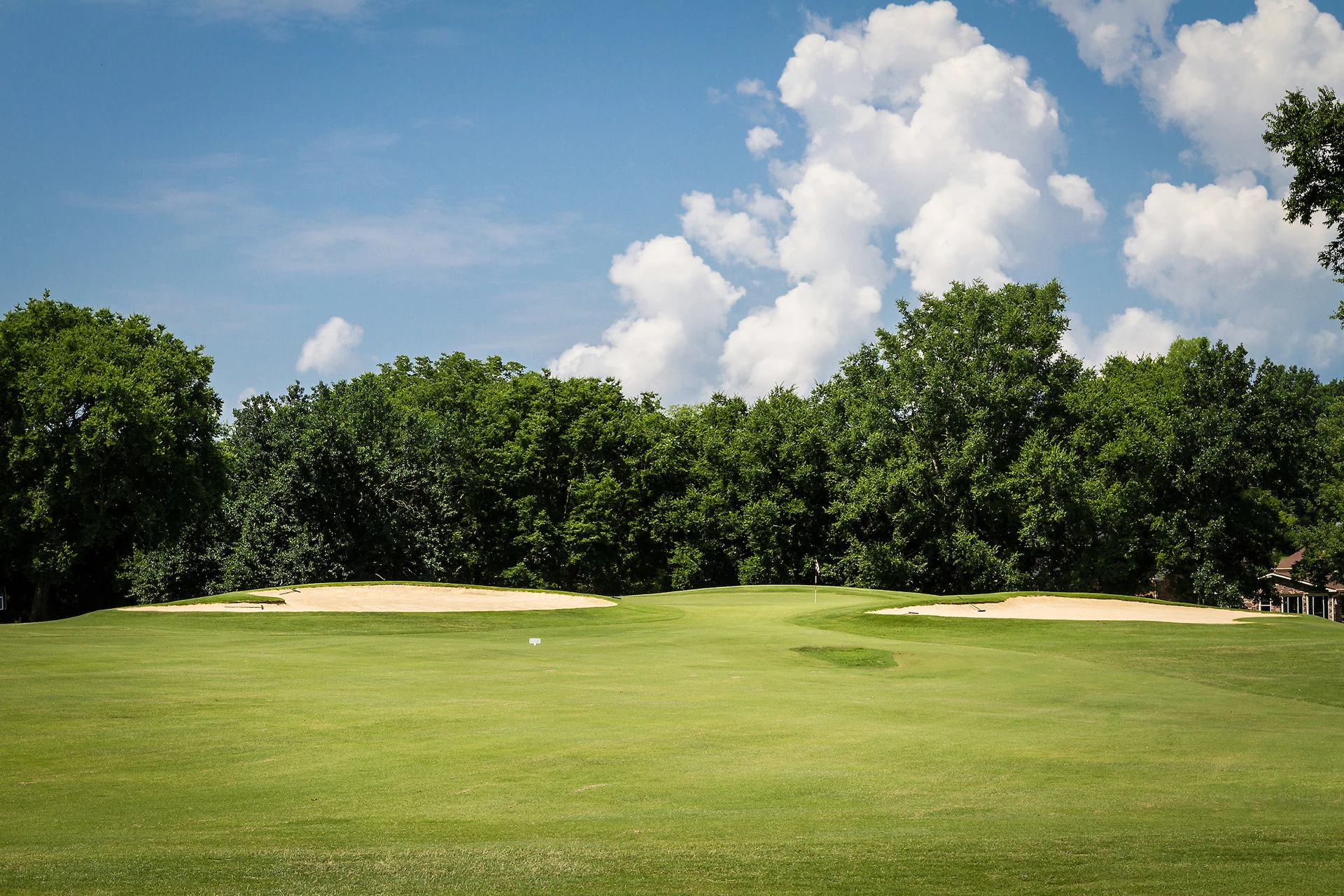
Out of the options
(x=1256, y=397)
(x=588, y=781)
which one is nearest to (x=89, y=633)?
(x=588, y=781)

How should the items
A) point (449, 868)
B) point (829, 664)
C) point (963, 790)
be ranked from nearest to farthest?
point (449, 868) → point (963, 790) → point (829, 664)

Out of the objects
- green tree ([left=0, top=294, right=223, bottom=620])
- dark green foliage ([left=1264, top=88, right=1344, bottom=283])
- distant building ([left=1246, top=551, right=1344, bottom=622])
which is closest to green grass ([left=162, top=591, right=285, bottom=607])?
green tree ([left=0, top=294, right=223, bottom=620])

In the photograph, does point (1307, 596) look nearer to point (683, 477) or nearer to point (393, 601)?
point (683, 477)

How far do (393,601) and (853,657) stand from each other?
17.2 meters

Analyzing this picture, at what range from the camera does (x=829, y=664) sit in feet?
69.2

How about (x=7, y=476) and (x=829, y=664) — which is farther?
(x=7, y=476)

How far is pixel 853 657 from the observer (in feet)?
72.0

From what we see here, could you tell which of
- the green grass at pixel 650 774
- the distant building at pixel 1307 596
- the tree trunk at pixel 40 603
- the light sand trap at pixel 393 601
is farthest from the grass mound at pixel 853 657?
the distant building at pixel 1307 596

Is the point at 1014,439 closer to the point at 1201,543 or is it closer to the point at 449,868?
the point at 1201,543

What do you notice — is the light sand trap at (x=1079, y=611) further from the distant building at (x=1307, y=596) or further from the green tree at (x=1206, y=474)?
the distant building at (x=1307, y=596)

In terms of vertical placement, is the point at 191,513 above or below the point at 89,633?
above

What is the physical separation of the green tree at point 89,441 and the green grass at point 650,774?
2416 centimetres

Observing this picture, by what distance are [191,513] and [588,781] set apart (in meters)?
42.9

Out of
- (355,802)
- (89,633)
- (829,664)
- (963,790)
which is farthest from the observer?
(89,633)
